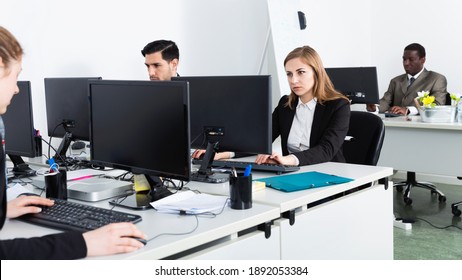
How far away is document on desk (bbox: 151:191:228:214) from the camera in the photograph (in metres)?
1.75

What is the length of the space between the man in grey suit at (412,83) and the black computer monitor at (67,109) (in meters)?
3.46

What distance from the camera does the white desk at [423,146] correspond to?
4.14m

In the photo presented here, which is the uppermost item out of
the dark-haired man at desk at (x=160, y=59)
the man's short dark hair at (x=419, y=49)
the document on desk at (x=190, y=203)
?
the man's short dark hair at (x=419, y=49)

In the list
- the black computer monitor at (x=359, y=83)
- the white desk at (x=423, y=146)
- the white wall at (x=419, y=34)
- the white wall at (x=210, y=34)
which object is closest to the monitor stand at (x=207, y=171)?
the white wall at (x=210, y=34)

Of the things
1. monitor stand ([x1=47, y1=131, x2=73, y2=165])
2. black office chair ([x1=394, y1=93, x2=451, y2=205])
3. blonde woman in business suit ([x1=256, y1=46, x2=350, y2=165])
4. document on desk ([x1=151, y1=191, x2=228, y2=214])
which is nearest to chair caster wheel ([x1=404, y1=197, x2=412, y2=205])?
black office chair ([x1=394, y1=93, x2=451, y2=205])

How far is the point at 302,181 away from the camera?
2154 mm

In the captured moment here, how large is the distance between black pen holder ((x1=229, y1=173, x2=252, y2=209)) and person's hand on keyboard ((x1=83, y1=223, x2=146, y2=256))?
1.42 ft

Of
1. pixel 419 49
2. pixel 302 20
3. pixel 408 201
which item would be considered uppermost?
pixel 302 20

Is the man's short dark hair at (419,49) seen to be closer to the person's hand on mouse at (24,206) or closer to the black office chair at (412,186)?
the black office chair at (412,186)

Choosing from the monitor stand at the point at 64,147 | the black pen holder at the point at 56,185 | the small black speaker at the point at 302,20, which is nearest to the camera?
the black pen holder at the point at 56,185

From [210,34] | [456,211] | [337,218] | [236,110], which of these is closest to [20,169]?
[236,110]

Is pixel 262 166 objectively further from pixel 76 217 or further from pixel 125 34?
pixel 125 34

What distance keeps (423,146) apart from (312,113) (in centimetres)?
175

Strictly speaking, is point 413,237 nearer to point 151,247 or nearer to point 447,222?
point 447,222
